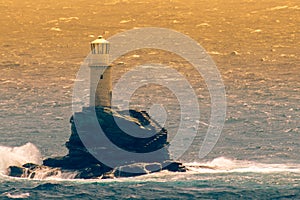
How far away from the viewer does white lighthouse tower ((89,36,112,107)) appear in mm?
164250

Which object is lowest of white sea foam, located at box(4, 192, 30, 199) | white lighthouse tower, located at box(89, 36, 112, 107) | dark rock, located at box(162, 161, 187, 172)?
white sea foam, located at box(4, 192, 30, 199)

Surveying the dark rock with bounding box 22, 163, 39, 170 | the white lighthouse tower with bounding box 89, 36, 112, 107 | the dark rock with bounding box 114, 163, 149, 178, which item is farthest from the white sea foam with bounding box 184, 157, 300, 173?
the dark rock with bounding box 22, 163, 39, 170

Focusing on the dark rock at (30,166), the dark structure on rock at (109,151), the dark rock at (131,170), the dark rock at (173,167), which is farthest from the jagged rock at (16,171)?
the dark rock at (173,167)

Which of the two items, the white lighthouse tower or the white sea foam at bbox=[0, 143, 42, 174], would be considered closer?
the white lighthouse tower

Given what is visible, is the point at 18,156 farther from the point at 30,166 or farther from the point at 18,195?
the point at 18,195

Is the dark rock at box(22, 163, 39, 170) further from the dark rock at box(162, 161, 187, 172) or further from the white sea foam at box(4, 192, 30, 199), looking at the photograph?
the dark rock at box(162, 161, 187, 172)

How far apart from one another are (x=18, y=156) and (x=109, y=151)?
20.6 metres

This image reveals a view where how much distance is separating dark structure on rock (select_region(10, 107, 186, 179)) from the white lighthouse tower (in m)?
1.95

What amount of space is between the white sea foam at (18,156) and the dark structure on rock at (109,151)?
7562 millimetres

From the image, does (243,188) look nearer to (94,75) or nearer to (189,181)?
(189,181)

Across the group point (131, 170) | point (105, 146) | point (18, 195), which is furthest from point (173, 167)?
point (18, 195)

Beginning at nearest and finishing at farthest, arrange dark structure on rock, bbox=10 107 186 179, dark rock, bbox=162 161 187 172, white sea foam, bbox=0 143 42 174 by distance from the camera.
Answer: dark structure on rock, bbox=10 107 186 179, dark rock, bbox=162 161 187 172, white sea foam, bbox=0 143 42 174

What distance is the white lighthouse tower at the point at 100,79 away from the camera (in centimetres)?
16425

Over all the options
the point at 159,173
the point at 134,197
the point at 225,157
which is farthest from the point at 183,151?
the point at 134,197
